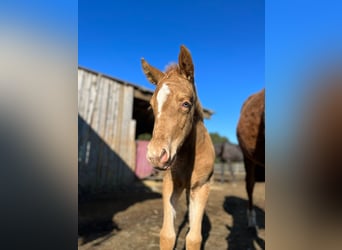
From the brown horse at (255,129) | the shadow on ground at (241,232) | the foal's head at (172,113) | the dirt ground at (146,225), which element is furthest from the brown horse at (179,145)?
the shadow on ground at (241,232)

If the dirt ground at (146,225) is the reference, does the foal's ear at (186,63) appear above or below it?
above

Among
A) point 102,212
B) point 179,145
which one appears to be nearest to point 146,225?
point 102,212

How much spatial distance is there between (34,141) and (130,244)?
416cm

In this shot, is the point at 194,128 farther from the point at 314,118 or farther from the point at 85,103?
the point at 85,103

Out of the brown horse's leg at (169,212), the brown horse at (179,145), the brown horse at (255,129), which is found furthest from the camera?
the brown horse at (255,129)

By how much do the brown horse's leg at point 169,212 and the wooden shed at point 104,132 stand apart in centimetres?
727

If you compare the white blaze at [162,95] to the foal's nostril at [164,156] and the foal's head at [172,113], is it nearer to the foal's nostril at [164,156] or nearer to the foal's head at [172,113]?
the foal's head at [172,113]

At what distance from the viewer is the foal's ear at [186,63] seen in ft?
8.42

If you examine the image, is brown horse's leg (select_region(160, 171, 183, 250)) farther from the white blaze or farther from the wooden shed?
the wooden shed

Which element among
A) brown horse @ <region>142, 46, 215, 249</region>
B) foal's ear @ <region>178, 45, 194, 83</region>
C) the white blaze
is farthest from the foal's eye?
foal's ear @ <region>178, 45, 194, 83</region>

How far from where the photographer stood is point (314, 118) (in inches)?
26.1

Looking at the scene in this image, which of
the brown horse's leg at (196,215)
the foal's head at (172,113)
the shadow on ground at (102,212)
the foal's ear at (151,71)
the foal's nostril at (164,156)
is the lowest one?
the shadow on ground at (102,212)

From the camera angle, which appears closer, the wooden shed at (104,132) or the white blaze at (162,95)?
the white blaze at (162,95)

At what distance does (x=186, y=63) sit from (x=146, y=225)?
14.0ft
